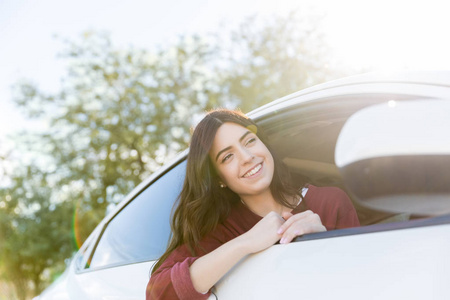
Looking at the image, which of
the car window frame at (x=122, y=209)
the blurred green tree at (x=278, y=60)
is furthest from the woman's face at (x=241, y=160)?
the blurred green tree at (x=278, y=60)

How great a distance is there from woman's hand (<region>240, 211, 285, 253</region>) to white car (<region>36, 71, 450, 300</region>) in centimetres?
2

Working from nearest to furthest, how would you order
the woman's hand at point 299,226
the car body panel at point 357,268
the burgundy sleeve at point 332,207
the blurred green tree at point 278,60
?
the car body panel at point 357,268
the woman's hand at point 299,226
the burgundy sleeve at point 332,207
the blurred green tree at point 278,60

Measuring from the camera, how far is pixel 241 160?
6.78 feet

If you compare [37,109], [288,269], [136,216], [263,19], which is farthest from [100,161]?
[288,269]

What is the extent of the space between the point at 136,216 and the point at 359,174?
69.0 inches

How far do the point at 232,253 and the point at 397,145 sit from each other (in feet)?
2.22

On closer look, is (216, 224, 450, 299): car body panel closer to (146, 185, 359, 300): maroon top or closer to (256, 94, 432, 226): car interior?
(146, 185, 359, 300): maroon top

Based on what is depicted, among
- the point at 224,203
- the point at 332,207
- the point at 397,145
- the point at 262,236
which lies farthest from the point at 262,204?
the point at 397,145

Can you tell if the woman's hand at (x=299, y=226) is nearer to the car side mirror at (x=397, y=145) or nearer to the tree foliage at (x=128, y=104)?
the car side mirror at (x=397, y=145)

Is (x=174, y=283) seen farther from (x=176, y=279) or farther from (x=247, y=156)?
(x=247, y=156)

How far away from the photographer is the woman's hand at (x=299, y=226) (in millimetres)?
1483

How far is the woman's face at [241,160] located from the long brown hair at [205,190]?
31 millimetres

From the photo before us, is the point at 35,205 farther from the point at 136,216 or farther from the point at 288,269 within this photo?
the point at 288,269

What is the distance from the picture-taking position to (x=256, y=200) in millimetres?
2143
